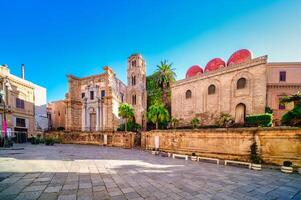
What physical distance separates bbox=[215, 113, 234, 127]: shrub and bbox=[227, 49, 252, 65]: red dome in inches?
332

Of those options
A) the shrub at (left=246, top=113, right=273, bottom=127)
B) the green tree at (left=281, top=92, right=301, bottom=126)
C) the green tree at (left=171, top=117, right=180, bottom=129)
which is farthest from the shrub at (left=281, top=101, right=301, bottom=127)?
the green tree at (left=171, top=117, right=180, bottom=129)

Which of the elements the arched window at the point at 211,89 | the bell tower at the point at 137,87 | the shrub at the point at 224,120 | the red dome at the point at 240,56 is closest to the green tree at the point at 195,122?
the shrub at the point at 224,120

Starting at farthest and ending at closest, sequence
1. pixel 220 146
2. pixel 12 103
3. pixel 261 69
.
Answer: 1. pixel 12 103
2. pixel 261 69
3. pixel 220 146

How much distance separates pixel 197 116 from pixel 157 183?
1791 centimetres

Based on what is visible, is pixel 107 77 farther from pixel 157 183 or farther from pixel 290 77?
pixel 290 77

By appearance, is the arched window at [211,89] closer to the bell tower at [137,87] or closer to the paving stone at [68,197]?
the bell tower at [137,87]

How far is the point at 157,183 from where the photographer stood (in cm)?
540

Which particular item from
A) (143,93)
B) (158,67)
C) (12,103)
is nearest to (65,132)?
(12,103)

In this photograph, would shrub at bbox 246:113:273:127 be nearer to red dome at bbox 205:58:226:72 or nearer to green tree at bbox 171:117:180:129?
green tree at bbox 171:117:180:129

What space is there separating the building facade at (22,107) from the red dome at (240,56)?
114ft

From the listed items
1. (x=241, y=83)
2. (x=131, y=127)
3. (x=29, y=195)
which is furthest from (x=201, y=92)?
(x=29, y=195)

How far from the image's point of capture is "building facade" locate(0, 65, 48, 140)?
22859 millimetres

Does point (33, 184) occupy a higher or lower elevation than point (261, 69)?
lower

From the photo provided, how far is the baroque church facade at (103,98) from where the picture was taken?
26.3 meters
